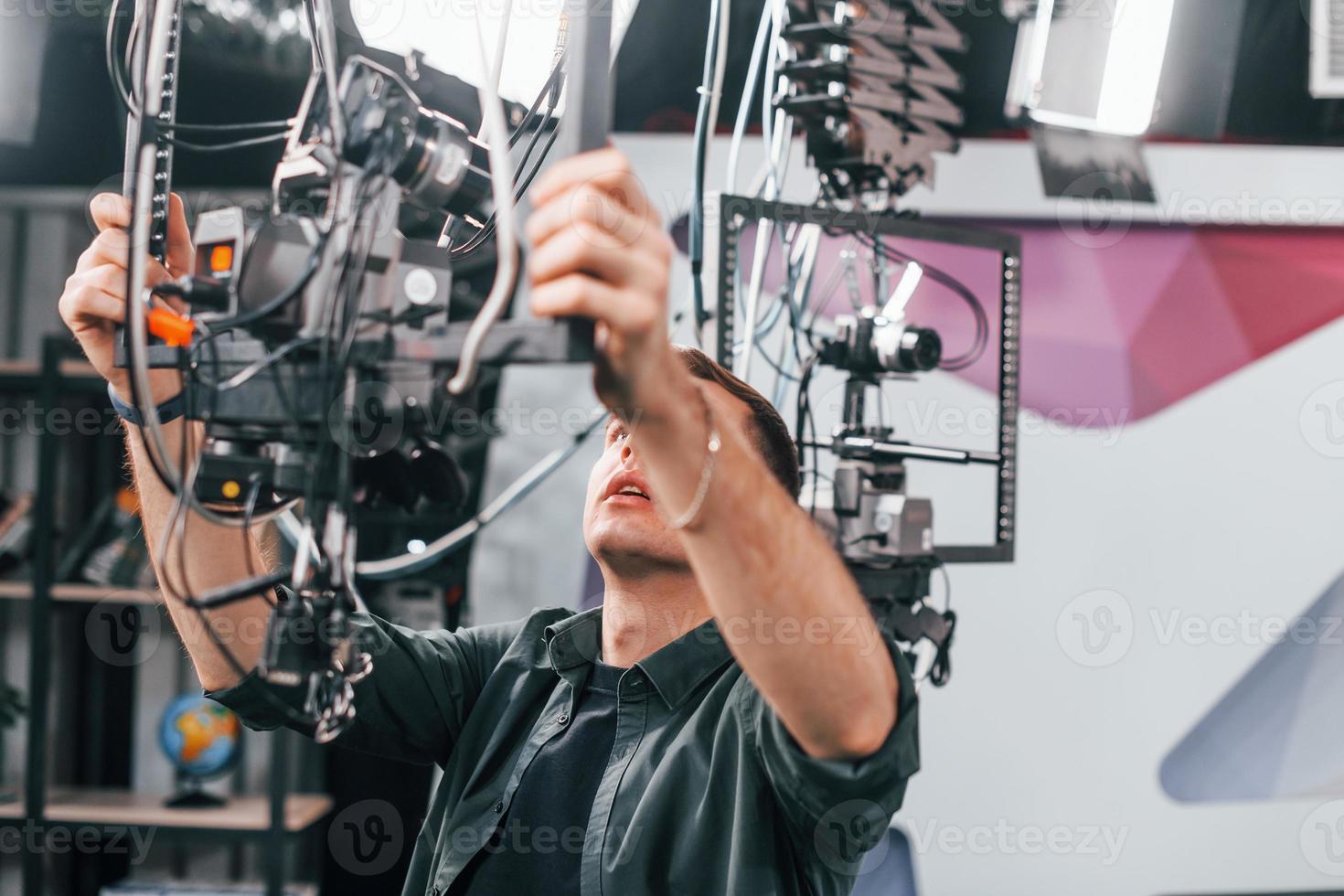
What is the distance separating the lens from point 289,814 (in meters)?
2.72

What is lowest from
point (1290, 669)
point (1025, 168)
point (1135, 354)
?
point (1290, 669)

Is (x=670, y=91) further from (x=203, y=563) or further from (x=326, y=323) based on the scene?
(x=326, y=323)

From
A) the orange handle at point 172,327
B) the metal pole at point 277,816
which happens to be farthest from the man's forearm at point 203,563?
the metal pole at point 277,816

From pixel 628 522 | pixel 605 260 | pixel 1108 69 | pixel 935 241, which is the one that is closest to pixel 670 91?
pixel 1108 69

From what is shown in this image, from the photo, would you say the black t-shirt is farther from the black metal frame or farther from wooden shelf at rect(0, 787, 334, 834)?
wooden shelf at rect(0, 787, 334, 834)

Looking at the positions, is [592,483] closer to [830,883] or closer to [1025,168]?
[830,883]

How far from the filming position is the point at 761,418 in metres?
1.41

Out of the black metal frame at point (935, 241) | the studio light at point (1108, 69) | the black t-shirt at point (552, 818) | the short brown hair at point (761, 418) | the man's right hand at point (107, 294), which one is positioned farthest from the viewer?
the studio light at point (1108, 69)

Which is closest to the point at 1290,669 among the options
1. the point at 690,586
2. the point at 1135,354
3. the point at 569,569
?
the point at 1135,354

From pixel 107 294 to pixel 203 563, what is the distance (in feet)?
1.04

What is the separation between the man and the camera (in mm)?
630

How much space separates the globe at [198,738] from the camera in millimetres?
2729

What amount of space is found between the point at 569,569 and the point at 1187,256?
201 cm

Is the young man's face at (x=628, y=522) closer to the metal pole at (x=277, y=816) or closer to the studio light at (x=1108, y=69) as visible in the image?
the studio light at (x=1108, y=69)
